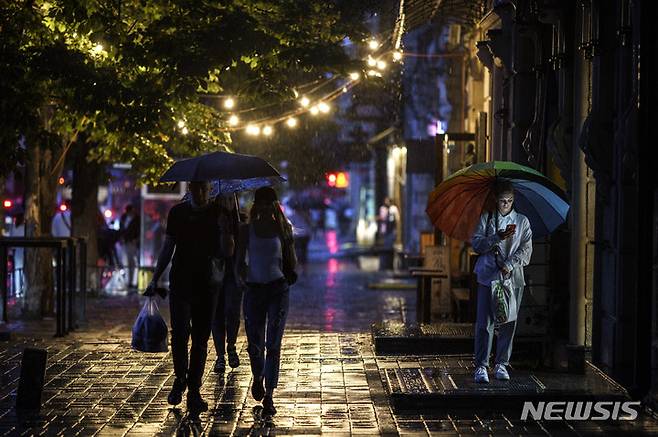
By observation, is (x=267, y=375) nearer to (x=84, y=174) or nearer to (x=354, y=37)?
(x=354, y=37)

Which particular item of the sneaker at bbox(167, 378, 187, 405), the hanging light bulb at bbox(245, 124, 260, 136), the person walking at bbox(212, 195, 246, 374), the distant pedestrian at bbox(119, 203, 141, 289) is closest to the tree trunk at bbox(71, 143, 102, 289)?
the distant pedestrian at bbox(119, 203, 141, 289)

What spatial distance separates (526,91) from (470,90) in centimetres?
713

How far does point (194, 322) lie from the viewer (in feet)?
35.3

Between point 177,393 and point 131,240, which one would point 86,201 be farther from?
point 177,393

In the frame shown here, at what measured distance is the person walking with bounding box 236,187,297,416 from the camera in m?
10.5

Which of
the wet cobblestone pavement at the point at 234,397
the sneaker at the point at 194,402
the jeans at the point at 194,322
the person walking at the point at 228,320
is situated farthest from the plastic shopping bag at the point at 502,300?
the person walking at the point at 228,320

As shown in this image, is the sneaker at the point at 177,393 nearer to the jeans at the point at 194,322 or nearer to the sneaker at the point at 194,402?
the jeans at the point at 194,322

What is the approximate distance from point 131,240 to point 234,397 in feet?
54.2

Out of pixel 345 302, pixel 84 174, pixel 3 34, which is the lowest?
pixel 345 302

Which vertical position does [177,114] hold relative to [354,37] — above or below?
below

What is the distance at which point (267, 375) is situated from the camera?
10.5m

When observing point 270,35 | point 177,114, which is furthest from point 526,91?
point 177,114

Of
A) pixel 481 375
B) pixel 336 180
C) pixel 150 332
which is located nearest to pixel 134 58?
pixel 150 332

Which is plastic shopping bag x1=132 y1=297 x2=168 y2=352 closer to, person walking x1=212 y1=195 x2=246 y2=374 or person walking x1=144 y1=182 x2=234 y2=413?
person walking x1=144 y1=182 x2=234 y2=413
